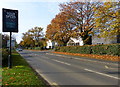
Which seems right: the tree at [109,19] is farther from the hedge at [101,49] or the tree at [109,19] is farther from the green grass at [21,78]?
the green grass at [21,78]

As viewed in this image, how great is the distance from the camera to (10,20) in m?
11.6

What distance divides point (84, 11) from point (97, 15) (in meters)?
9.74

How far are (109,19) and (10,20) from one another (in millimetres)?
11471

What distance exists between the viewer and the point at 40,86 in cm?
622

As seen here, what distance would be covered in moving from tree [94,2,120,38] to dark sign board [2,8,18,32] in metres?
10.2

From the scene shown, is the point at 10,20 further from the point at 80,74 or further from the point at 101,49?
the point at 101,49

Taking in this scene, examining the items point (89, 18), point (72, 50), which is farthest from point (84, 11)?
point (72, 50)

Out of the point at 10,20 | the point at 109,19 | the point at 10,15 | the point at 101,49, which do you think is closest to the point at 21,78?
the point at 10,20

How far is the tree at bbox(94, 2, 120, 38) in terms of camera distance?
1650 cm

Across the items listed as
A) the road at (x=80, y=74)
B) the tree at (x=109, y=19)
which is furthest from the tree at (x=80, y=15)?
the road at (x=80, y=74)

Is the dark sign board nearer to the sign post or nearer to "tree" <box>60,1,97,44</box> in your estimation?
the sign post

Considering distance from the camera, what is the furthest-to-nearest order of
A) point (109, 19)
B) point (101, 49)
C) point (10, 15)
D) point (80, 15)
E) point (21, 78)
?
point (80, 15) < point (101, 49) < point (109, 19) < point (10, 15) < point (21, 78)

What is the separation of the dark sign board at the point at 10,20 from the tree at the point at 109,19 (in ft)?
33.3

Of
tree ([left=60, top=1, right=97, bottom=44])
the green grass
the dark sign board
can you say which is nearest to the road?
the green grass
